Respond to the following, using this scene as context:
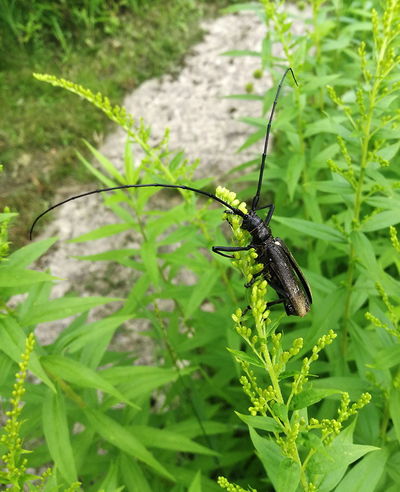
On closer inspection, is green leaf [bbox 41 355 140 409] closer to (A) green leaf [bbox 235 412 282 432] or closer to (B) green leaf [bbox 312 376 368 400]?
(A) green leaf [bbox 235 412 282 432]

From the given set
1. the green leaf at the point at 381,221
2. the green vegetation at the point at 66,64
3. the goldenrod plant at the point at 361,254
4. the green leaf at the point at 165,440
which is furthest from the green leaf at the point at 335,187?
the green vegetation at the point at 66,64

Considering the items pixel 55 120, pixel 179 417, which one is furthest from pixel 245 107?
pixel 179 417

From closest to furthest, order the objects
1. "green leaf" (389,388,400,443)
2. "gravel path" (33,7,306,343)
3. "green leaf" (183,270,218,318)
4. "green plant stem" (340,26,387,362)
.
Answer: "green leaf" (389,388,400,443) < "green plant stem" (340,26,387,362) < "green leaf" (183,270,218,318) < "gravel path" (33,7,306,343)

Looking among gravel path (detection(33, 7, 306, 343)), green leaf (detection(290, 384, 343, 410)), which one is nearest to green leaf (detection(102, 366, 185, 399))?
green leaf (detection(290, 384, 343, 410))

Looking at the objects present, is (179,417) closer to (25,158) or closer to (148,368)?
(148,368)

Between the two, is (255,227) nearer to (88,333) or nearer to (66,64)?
(88,333)

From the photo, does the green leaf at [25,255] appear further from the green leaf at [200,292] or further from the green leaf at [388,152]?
the green leaf at [388,152]
